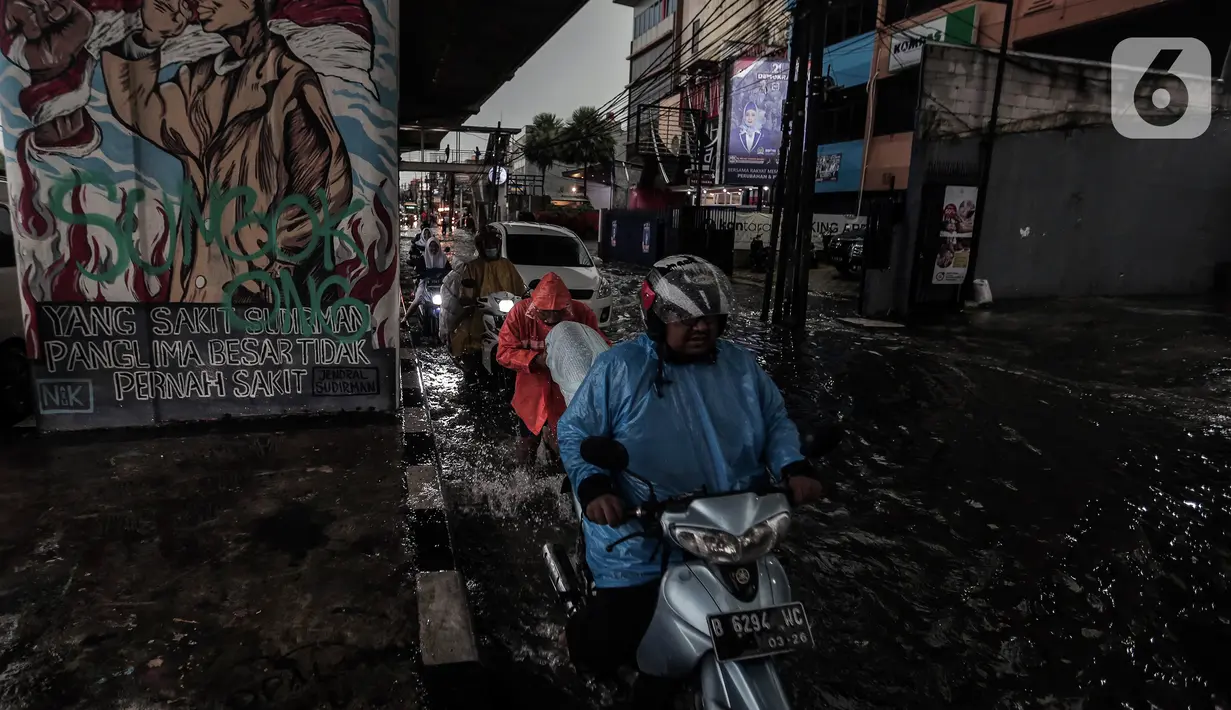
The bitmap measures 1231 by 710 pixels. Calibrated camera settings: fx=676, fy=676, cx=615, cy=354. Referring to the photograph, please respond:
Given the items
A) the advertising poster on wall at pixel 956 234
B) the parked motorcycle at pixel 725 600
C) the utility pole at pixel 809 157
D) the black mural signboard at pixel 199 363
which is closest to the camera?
the parked motorcycle at pixel 725 600

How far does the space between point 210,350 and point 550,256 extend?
18.7ft

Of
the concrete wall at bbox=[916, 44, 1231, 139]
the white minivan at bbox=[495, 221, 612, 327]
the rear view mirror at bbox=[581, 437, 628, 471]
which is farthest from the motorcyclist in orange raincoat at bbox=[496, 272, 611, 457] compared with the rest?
the concrete wall at bbox=[916, 44, 1231, 139]

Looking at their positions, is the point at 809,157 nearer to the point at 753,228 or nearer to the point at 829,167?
the point at 753,228

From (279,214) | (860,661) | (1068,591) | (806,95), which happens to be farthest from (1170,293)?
(279,214)

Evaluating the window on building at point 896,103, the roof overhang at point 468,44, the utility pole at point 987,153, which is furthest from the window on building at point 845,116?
the roof overhang at point 468,44

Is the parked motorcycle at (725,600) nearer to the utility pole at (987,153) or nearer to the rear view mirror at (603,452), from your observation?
the rear view mirror at (603,452)

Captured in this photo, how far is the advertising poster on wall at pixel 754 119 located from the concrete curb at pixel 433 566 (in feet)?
62.6

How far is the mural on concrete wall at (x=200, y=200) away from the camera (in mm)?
4973

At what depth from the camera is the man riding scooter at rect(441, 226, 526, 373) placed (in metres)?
7.85

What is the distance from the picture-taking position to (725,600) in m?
1.97

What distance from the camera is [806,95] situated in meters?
11.4

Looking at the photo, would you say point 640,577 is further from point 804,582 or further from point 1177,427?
point 1177,427

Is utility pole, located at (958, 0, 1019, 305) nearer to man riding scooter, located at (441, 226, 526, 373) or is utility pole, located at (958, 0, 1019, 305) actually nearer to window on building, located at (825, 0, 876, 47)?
man riding scooter, located at (441, 226, 526, 373)

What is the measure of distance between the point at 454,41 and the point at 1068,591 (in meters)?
10.2
